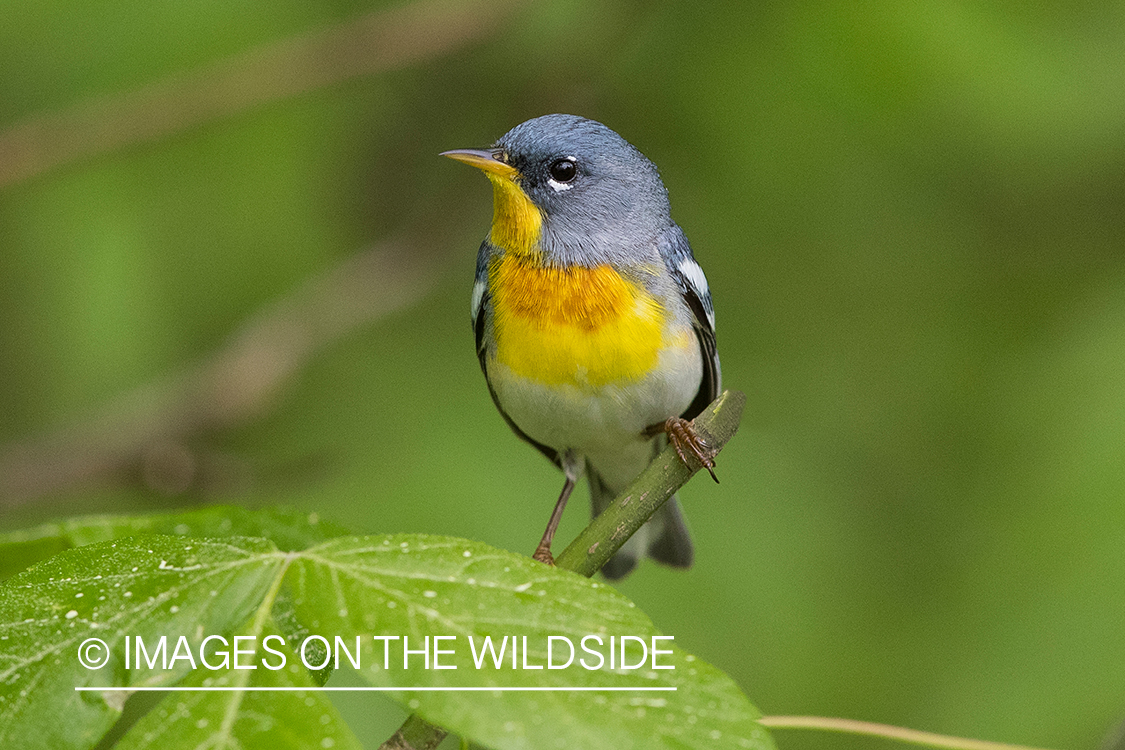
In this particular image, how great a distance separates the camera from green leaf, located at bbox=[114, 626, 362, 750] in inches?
42.1

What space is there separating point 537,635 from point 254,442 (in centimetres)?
406

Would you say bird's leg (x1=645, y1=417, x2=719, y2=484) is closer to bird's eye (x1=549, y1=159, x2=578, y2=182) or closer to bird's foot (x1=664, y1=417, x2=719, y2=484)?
bird's foot (x1=664, y1=417, x2=719, y2=484)

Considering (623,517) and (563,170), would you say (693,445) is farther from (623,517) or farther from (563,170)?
(563,170)

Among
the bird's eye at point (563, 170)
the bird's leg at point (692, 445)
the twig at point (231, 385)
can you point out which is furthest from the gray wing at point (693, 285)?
the twig at point (231, 385)

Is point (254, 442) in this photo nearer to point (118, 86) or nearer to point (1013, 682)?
point (118, 86)

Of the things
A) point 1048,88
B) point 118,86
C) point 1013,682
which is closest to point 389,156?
point 118,86

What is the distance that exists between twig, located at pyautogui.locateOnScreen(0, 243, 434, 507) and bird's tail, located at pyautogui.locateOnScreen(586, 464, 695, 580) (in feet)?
6.01

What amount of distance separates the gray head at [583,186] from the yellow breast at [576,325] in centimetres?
9

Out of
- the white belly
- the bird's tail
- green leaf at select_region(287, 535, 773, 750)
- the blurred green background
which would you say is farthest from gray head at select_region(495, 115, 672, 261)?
green leaf at select_region(287, 535, 773, 750)

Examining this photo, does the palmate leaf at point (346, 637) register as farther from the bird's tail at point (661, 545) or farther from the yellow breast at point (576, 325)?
the bird's tail at point (661, 545)

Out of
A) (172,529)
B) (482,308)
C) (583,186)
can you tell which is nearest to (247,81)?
(482,308)

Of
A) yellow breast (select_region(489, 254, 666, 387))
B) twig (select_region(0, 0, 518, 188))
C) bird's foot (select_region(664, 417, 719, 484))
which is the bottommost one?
bird's foot (select_region(664, 417, 719, 484))

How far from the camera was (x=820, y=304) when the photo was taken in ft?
16.2

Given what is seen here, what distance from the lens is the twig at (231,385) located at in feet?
14.2
